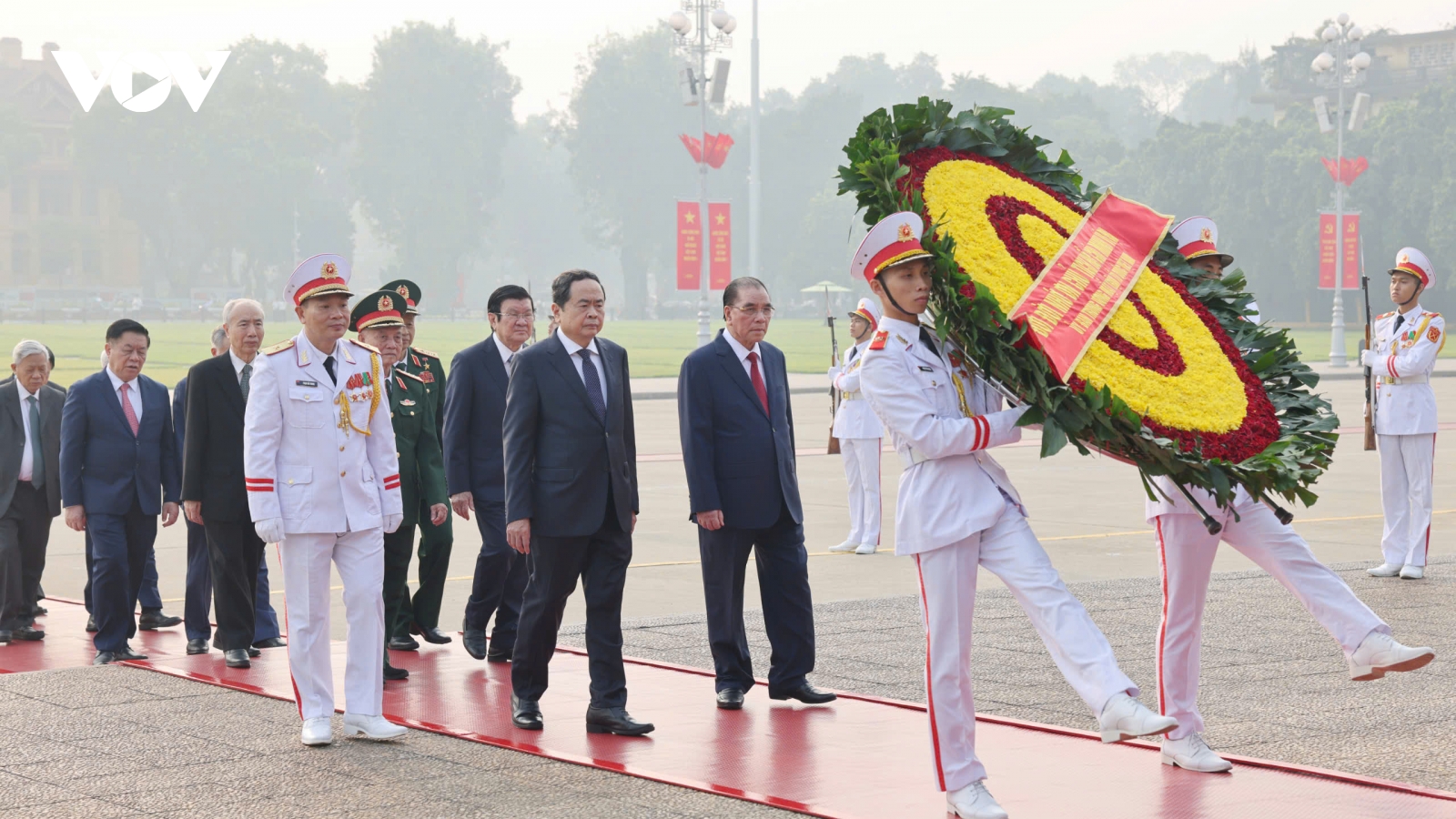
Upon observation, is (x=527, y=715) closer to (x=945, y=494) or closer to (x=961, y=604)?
(x=961, y=604)

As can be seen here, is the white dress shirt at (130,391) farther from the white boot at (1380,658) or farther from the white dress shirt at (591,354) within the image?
the white boot at (1380,658)

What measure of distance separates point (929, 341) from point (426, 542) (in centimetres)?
400

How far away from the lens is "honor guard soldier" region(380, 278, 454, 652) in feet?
27.3

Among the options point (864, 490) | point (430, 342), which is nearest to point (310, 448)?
point (864, 490)

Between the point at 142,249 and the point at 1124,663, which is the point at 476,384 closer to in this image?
the point at 1124,663

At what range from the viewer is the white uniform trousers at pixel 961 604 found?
16.0ft

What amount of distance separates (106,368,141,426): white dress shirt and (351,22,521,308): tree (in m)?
90.0

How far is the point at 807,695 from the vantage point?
6922mm

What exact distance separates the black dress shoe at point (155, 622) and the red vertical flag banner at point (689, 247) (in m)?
32.2

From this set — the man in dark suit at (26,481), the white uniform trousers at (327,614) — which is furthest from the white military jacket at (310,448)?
the man in dark suit at (26,481)

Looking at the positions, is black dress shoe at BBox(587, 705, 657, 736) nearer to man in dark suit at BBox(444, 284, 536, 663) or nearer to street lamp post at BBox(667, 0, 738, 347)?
man in dark suit at BBox(444, 284, 536, 663)

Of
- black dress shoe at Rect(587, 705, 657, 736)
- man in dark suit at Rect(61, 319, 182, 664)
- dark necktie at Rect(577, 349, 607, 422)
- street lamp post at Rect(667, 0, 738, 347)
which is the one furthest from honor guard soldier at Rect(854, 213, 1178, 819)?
street lamp post at Rect(667, 0, 738, 347)

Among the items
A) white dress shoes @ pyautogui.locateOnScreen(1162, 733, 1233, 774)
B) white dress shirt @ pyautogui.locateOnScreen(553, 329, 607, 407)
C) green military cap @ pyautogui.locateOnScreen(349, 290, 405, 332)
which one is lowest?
white dress shoes @ pyautogui.locateOnScreen(1162, 733, 1233, 774)

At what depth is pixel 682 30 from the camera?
125ft
